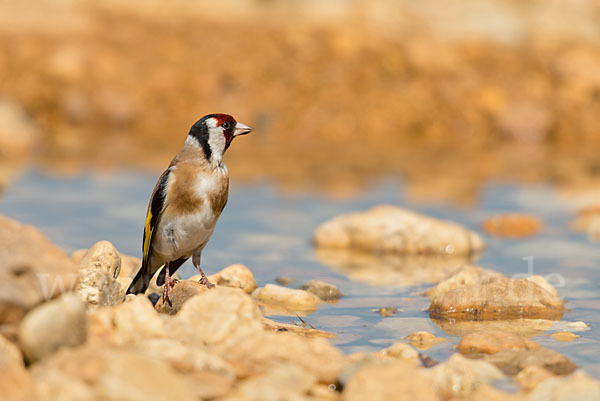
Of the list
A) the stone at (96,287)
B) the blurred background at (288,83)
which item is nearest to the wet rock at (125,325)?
the stone at (96,287)

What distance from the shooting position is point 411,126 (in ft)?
72.2

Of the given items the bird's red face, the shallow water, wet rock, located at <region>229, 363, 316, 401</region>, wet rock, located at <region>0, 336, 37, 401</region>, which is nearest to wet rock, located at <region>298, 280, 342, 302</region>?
the shallow water

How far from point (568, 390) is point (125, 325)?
2.50 m

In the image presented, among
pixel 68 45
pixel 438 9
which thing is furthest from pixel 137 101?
pixel 438 9

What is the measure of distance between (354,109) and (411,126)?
1.44m

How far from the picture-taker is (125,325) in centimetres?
529

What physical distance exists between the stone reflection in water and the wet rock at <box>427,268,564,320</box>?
1.29 metres

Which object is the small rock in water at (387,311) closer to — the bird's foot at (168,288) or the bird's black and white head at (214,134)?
the bird's foot at (168,288)

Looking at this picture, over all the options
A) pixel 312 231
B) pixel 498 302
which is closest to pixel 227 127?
pixel 498 302

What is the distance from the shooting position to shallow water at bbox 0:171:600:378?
7.01 m

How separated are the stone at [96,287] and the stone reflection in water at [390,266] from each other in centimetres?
313

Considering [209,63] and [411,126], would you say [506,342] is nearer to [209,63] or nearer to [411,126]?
[411,126]

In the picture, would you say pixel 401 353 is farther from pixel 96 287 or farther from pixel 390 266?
pixel 390 266

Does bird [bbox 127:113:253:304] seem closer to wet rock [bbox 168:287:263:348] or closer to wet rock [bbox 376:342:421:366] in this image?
wet rock [bbox 168:287:263:348]
